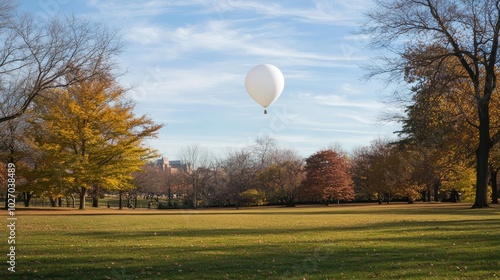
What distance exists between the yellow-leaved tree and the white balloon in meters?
19.9

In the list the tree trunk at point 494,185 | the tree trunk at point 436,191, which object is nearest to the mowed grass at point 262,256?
the tree trunk at point 494,185

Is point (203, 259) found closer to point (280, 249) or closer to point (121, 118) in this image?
point (280, 249)

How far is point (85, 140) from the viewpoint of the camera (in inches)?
1665

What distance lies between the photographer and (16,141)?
41500 millimetres

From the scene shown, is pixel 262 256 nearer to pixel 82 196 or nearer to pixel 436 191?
pixel 82 196

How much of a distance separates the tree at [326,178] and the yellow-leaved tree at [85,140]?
27.8m

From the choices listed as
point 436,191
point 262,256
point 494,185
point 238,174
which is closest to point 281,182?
point 238,174

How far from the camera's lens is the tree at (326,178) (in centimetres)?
6550

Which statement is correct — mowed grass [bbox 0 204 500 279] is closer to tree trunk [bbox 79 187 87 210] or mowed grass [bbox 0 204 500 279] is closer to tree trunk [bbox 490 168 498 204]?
tree trunk [bbox 79 187 87 210]

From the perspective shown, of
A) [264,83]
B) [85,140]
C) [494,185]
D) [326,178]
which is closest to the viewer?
[264,83]

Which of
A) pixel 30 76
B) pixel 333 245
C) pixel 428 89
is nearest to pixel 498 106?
pixel 428 89

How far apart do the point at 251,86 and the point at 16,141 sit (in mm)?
25675

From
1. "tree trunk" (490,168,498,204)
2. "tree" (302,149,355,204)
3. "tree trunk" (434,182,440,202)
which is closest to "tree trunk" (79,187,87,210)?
"tree" (302,149,355,204)

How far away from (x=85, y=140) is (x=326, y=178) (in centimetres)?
3271
